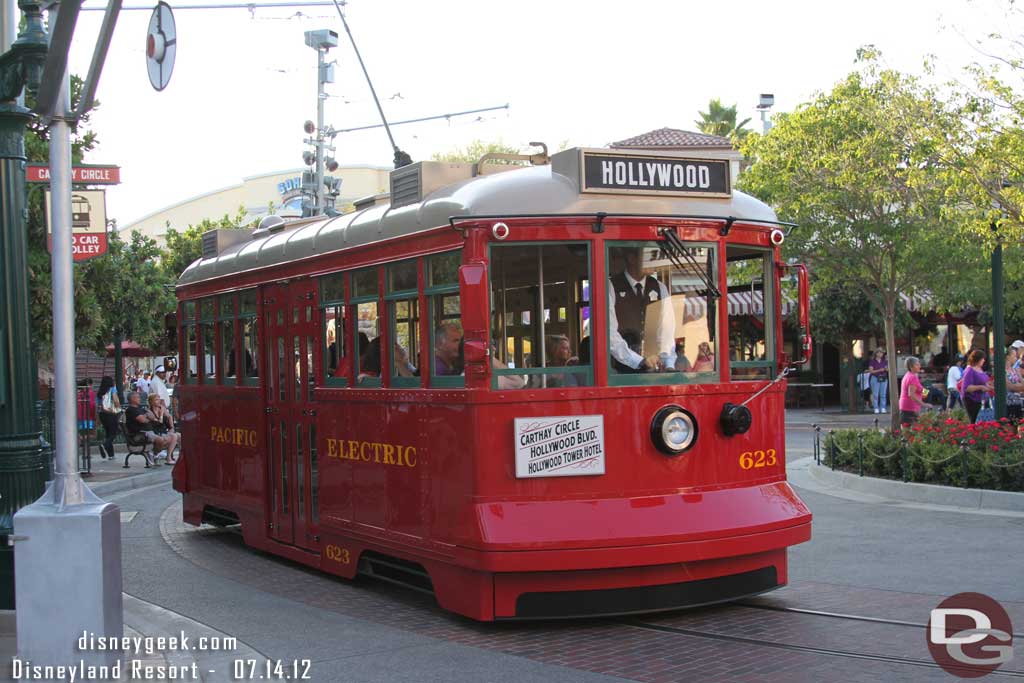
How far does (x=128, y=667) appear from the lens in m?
6.54

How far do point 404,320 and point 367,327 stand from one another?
2.06ft

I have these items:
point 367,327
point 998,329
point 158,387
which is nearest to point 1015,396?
point 998,329

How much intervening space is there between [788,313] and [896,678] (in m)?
29.9

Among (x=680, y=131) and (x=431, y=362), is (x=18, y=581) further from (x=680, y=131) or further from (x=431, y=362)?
(x=680, y=131)

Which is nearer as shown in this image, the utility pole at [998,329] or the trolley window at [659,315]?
the trolley window at [659,315]

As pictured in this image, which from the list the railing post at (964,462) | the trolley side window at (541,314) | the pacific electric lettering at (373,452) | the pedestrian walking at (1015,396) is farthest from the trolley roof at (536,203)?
the pedestrian walking at (1015,396)

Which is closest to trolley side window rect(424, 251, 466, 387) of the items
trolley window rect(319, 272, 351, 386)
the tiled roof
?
trolley window rect(319, 272, 351, 386)

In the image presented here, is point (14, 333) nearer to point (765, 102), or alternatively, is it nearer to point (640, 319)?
point (640, 319)

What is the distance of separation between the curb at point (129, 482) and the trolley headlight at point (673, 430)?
12133 millimetres

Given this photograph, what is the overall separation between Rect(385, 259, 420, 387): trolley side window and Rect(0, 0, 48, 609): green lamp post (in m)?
2.53

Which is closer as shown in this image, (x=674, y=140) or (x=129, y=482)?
(x=129, y=482)

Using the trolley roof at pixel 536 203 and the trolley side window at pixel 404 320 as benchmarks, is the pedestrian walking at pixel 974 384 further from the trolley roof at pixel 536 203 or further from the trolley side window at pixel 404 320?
the trolley side window at pixel 404 320

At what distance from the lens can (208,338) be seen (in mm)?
12484

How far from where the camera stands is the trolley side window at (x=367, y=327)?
28.9 feet
